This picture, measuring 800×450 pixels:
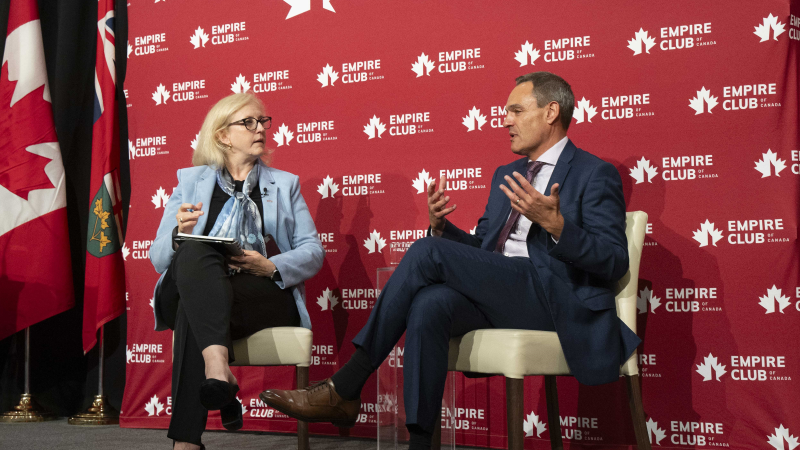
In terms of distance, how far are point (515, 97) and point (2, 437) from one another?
2.59 metres

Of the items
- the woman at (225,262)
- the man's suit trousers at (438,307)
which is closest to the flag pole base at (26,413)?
the woman at (225,262)

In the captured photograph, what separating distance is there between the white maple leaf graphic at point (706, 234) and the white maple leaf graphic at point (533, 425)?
94cm

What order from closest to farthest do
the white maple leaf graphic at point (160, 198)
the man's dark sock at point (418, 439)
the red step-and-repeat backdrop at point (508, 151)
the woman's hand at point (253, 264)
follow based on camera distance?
1. the man's dark sock at point (418, 439)
2. the woman's hand at point (253, 264)
3. the red step-and-repeat backdrop at point (508, 151)
4. the white maple leaf graphic at point (160, 198)

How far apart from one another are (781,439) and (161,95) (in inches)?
125

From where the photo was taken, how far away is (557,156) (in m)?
2.28

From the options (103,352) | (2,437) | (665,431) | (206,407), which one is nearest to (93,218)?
(103,352)

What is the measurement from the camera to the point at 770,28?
2518 millimetres

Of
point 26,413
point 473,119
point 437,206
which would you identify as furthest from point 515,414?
point 26,413

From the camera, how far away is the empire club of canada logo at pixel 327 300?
10.5 feet

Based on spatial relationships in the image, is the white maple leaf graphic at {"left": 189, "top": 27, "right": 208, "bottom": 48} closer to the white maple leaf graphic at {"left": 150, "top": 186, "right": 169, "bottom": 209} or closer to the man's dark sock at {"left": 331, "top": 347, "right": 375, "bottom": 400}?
A: the white maple leaf graphic at {"left": 150, "top": 186, "right": 169, "bottom": 209}

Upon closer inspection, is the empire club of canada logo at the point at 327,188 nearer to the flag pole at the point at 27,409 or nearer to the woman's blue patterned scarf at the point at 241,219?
the woman's blue patterned scarf at the point at 241,219

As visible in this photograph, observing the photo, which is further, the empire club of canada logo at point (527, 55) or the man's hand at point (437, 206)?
the empire club of canada logo at point (527, 55)

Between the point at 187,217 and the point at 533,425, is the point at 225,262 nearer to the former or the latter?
the point at 187,217

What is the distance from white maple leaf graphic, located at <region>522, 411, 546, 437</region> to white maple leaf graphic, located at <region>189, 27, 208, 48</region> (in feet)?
7.88
